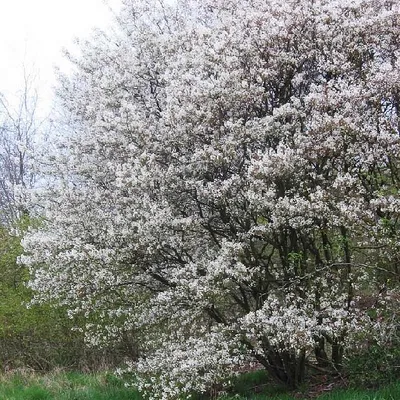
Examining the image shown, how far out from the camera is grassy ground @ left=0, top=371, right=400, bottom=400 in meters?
6.69

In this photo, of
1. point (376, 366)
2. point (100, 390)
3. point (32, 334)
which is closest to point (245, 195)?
point (376, 366)

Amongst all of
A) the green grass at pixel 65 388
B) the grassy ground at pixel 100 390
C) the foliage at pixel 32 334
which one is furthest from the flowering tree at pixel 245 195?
the foliage at pixel 32 334

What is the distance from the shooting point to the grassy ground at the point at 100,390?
22.0 ft

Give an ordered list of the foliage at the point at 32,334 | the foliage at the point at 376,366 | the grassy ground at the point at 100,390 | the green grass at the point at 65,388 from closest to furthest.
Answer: the foliage at the point at 376,366, the grassy ground at the point at 100,390, the green grass at the point at 65,388, the foliage at the point at 32,334

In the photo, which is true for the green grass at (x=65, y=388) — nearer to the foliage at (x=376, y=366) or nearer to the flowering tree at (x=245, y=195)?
the flowering tree at (x=245, y=195)

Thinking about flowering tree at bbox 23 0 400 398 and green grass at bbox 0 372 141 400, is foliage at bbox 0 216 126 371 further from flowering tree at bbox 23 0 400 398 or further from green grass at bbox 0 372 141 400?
flowering tree at bbox 23 0 400 398

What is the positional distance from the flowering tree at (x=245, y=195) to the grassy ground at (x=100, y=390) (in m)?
0.51

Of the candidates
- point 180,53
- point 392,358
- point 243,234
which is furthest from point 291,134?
point 392,358

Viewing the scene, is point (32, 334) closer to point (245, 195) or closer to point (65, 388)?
point (65, 388)

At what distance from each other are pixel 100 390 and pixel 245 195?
14.6 ft

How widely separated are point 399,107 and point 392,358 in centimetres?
340

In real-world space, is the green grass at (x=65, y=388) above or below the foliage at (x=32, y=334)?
below

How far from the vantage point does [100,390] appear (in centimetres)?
897

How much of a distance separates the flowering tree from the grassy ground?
0.51 meters
